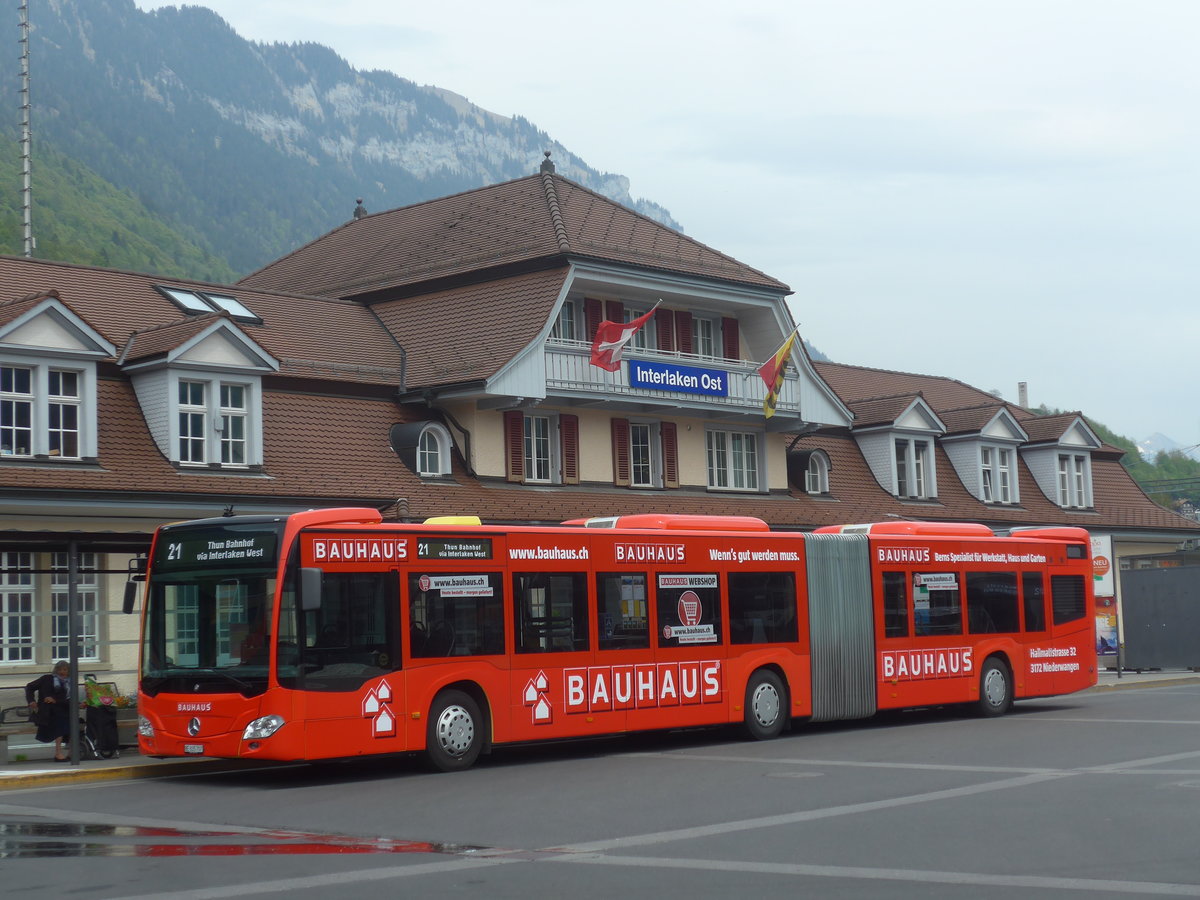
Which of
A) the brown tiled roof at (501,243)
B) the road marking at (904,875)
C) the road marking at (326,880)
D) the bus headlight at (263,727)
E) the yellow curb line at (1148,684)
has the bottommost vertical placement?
the yellow curb line at (1148,684)

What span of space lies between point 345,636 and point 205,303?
1653cm

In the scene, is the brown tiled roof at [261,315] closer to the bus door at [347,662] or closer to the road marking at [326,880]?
the bus door at [347,662]

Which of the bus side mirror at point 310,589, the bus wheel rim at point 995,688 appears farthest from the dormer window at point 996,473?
the bus side mirror at point 310,589

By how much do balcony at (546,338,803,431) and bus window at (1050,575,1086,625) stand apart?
34.8ft

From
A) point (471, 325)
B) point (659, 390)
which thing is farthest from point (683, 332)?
point (471, 325)

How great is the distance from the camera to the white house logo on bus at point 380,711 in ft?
58.2

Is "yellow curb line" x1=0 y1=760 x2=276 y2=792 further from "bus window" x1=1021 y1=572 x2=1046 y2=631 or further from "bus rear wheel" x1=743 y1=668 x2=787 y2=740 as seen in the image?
"bus window" x1=1021 y1=572 x2=1046 y2=631

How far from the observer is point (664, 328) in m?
37.8

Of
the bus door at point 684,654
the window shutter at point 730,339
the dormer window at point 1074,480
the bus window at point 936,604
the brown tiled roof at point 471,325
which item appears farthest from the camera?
the dormer window at point 1074,480

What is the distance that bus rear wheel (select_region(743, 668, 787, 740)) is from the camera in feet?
73.5

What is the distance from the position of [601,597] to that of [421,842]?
8.33 metres

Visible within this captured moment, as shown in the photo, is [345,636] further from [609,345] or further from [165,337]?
[609,345]

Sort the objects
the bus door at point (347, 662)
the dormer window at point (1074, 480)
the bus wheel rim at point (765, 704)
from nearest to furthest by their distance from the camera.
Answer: the bus door at point (347, 662) < the bus wheel rim at point (765, 704) < the dormer window at point (1074, 480)

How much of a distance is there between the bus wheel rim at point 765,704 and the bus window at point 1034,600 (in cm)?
648
